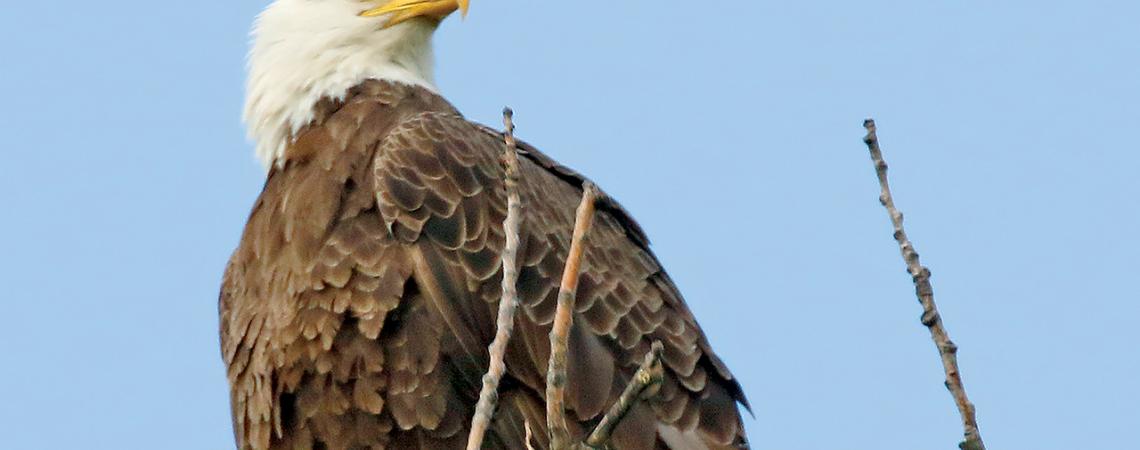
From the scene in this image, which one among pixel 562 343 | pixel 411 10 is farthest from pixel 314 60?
pixel 562 343

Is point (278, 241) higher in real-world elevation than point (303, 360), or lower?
higher

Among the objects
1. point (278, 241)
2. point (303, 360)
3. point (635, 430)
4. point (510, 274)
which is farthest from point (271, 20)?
point (510, 274)

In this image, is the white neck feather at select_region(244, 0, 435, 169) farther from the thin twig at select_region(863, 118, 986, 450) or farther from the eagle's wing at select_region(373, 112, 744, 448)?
the thin twig at select_region(863, 118, 986, 450)

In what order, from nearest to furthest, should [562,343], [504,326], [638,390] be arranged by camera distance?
1. [638,390]
2. [562,343]
3. [504,326]

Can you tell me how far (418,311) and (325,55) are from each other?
171cm

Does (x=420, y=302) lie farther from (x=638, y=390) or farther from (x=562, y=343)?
(x=638, y=390)

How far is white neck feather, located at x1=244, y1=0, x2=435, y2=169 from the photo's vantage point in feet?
25.4

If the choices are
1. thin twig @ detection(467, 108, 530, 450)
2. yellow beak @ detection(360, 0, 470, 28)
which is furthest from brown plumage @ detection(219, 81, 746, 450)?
thin twig @ detection(467, 108, 530, 450)

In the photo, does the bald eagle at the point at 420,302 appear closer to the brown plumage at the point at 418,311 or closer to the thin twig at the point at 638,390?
the brown plumage at the point at 418,311

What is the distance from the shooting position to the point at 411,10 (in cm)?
793

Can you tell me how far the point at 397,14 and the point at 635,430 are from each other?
227cm

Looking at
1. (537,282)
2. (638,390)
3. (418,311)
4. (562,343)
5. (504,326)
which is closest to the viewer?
(638,390)

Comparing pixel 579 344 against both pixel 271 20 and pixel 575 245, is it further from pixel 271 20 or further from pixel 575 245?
pixel 575 245

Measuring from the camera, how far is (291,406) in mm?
6852
